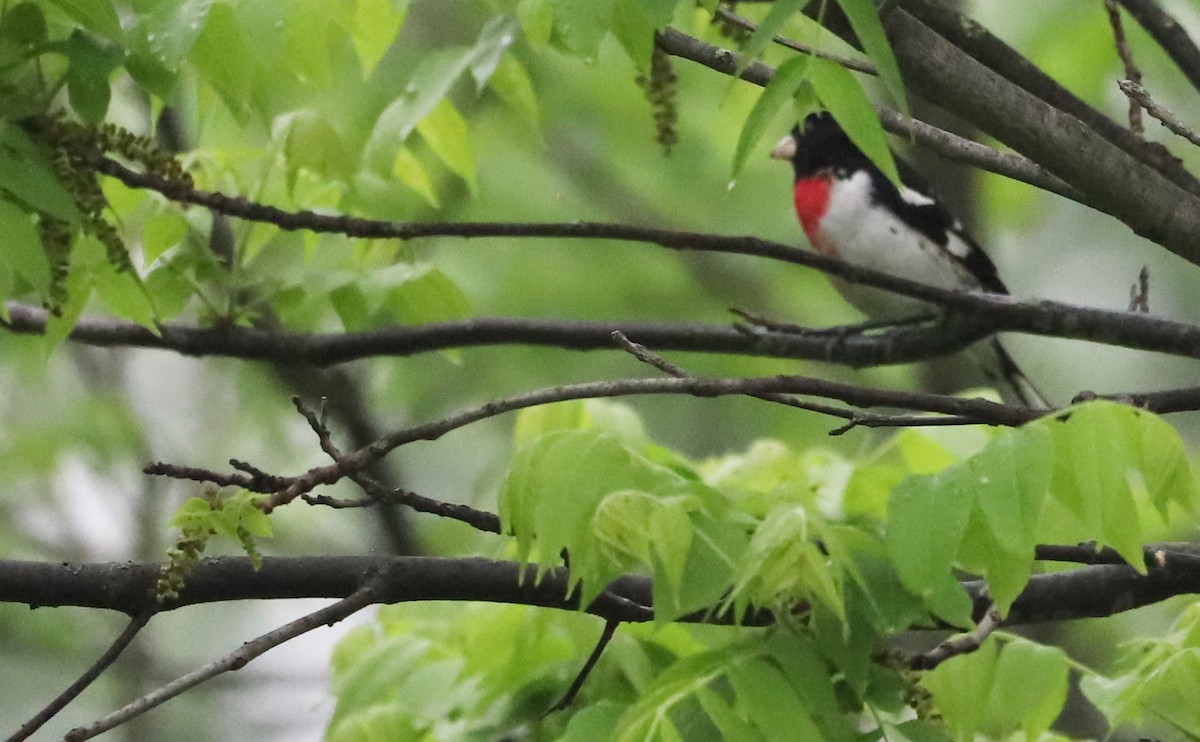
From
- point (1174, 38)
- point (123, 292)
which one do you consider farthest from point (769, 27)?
point (123, 292)

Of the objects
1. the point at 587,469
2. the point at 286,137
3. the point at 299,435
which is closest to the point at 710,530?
the point at 587,469

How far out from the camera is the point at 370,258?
95.5 inches

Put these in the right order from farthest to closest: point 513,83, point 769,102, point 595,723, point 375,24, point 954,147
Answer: point 513,83 → point 375,24 → point 954,147 → point 595,723 → point 769,102

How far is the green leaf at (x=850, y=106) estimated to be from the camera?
128 centimetres

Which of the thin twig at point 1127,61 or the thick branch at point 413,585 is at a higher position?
the thin twig at point 1127,61

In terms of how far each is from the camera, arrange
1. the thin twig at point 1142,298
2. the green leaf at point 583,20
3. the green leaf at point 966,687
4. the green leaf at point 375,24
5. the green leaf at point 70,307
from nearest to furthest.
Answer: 1. the green leaf at point 583,20
2. the green leaf at point 966,687
3. the green leaf at point 70,307
4. the thin twig at point 1142,298
5. the green leaf at point 375,24

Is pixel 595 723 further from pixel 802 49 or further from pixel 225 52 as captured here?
pixel 225 52

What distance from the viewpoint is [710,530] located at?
4.80 ft

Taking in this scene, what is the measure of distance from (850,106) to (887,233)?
8.19 feet

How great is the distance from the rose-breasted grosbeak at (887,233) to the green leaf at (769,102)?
93.8 inches

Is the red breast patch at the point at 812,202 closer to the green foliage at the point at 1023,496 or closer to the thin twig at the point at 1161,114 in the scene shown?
the thin twig at the point at 1161,114

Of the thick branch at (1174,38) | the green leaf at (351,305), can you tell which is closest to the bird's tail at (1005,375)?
the thick branch at (1174,38)

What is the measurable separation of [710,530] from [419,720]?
0.72 metres

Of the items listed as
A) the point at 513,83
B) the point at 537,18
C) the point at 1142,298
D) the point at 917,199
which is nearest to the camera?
the point at 537,18
